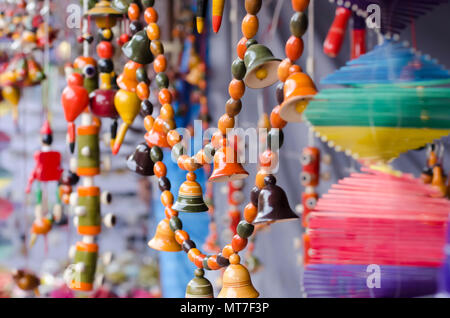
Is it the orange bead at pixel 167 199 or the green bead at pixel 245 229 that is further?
the orange bead at pixel 167 199

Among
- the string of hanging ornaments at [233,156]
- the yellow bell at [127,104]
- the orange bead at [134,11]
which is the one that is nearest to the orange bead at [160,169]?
the string of hanging ornaments at [233,156]

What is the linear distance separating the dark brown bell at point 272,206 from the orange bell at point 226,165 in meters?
0.04

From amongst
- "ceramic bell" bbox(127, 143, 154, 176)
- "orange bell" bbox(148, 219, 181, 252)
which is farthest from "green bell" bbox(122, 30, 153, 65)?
"orange bell" bbox(148, 219, 181, 252)

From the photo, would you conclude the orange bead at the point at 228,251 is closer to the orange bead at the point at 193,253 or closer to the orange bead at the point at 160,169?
the orange bead at the point at 193,253

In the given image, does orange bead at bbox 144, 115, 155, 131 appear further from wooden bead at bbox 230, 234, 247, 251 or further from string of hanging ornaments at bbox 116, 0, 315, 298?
wooden bead at bbox 230, 234, 247, 251

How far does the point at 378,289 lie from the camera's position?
42 centimetres

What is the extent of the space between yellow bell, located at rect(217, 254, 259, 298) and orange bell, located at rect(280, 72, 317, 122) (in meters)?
0.16

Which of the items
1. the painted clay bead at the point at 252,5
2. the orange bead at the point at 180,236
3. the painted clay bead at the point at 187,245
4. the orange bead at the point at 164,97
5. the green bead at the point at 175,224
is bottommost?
the painted clay bead at the point at 187,245

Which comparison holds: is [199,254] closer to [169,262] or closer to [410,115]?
[410,115]

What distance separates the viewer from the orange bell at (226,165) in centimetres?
49

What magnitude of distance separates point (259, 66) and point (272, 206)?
0.14 m

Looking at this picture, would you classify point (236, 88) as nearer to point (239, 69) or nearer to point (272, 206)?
point (239, 69)
